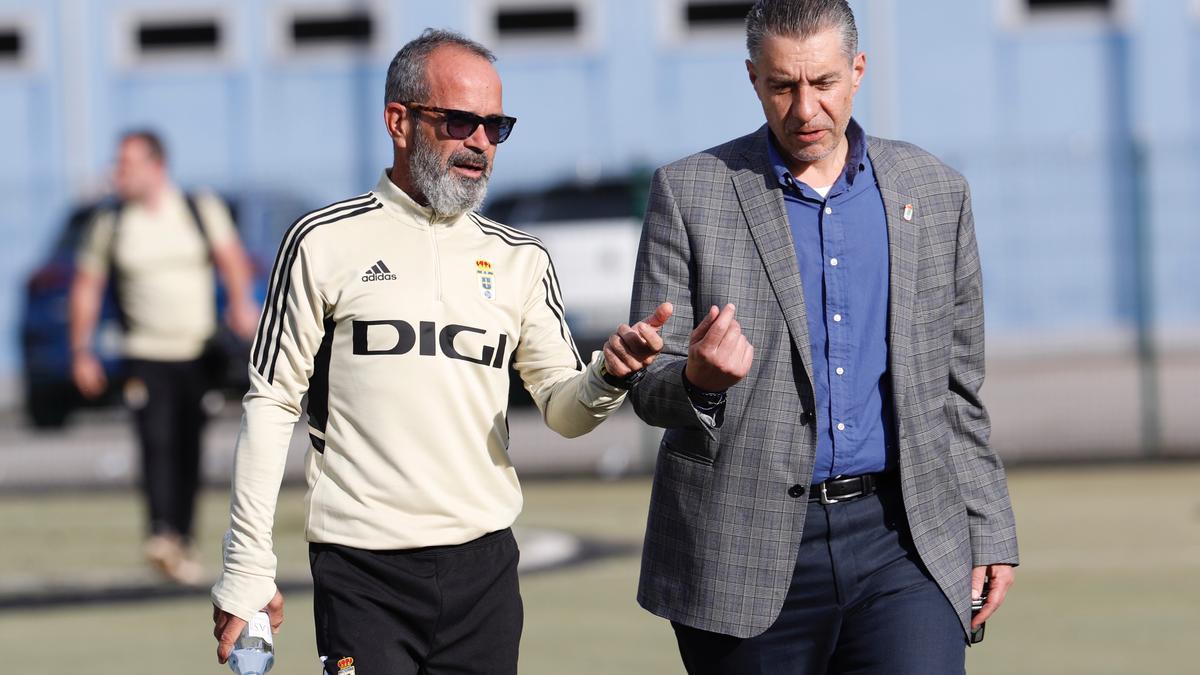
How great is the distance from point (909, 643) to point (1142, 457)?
11.1 meters

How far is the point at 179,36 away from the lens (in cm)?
2572

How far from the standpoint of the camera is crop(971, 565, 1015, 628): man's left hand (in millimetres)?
4502

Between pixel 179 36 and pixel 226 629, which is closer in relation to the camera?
pixel 226 629

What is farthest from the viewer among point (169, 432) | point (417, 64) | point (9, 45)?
point (9, 45)

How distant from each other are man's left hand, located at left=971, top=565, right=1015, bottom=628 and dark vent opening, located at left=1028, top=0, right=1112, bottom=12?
2097 centimetres

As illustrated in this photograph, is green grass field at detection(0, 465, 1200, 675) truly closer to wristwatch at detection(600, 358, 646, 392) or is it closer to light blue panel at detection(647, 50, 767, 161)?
wristwatch at detection(600, 358, 646, 392)

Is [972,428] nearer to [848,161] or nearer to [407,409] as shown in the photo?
[848,161]

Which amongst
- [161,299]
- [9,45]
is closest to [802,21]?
[161,299]

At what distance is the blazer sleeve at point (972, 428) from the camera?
4488 mm

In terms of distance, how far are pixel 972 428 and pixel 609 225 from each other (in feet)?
38.9

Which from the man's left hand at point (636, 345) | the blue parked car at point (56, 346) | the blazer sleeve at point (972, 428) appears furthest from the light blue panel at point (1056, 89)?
Result: the man's left hand at point (636, 345)

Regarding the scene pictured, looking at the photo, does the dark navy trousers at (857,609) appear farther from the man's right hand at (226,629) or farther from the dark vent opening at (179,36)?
the dark vent opening at (179,36)

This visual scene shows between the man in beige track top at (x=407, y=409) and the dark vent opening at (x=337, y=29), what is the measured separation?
21385 mm

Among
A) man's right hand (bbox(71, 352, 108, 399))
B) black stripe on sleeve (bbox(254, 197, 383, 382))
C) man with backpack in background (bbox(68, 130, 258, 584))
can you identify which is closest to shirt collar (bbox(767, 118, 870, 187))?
black stripe on sleeve (bbox(254, 197, 383, 382))
